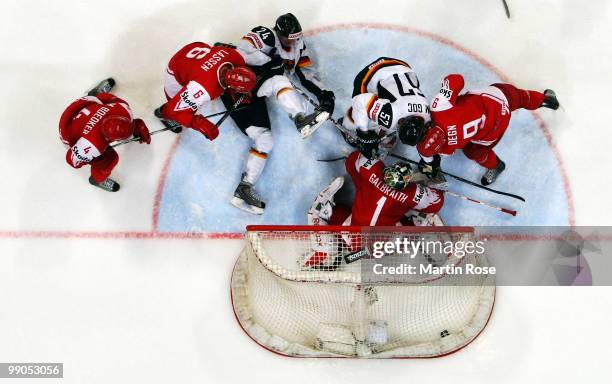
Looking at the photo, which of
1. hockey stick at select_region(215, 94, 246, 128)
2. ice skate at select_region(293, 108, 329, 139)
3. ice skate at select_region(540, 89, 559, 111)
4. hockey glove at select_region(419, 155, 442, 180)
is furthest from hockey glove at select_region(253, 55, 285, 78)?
ice skate at select_region(540, 89, 559, 111)

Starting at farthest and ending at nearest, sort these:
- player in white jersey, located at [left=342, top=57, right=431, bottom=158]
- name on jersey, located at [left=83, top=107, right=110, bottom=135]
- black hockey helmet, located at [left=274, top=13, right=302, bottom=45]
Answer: black hockey helmet, located at [left=274, top=13, right=302, bottom=45]
name on jersey, located at [left=83, top=107, right=110, bottom=135]
player in white jersey, located at [left=342, top=57, right=431, bottom=158]

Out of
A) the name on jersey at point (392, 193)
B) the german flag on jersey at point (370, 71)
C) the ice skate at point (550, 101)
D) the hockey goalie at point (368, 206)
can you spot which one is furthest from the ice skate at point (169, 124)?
the ice skate at point (550, 101)

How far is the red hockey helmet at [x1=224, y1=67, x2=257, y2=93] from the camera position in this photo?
3756 mm

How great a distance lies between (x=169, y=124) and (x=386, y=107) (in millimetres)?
1787

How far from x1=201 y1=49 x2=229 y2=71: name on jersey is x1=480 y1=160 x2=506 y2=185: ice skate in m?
2.14

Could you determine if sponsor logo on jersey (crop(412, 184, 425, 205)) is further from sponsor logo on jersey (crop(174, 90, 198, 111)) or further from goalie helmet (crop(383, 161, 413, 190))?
sponsor logo on jersey (crop(174, 90, 198, 111))

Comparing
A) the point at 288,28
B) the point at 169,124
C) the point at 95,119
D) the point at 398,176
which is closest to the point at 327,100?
the point at 288,28

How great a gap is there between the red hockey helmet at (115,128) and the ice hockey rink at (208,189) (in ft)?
2.67

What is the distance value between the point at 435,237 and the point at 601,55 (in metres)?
2.23

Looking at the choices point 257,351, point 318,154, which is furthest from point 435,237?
point 257,351

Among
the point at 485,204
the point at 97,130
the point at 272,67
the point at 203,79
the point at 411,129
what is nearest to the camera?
the point at 411,129

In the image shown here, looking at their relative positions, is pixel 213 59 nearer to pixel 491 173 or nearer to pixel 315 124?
pixel 315 124

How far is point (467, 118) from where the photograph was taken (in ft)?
12.3

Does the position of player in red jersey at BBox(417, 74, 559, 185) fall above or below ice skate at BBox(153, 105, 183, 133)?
above
